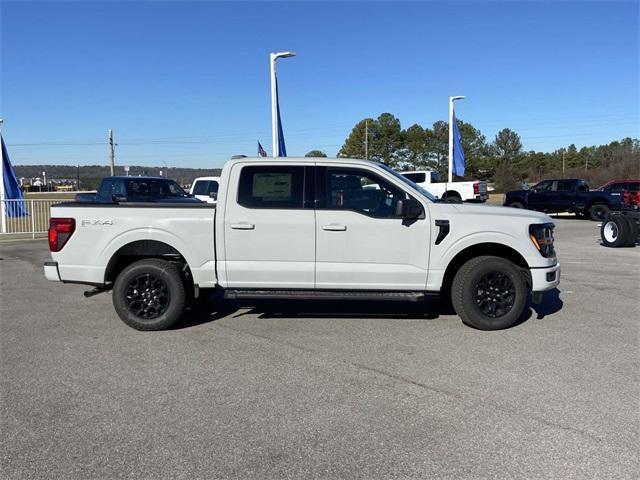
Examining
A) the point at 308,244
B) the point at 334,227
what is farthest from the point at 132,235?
the point at 334,227

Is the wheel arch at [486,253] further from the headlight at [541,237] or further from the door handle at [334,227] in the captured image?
the door handle at [334,227]

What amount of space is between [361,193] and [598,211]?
20122 mm

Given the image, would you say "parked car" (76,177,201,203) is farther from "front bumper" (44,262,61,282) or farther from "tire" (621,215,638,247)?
"tire" (621,215,638,247)

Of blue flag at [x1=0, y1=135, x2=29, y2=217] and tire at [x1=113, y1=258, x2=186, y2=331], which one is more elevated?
blue flag at [x1=0, y1=135, x2=29, y2=217]

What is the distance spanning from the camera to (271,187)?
6008mm

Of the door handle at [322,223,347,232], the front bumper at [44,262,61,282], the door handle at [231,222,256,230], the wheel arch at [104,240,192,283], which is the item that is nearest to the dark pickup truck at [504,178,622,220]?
the door handle at [322,223,347,232]

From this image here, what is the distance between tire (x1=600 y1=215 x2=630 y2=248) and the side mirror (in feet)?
34.3

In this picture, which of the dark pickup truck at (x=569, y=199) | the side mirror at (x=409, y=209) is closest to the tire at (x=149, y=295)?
the side mirror at (x=409, y=209)

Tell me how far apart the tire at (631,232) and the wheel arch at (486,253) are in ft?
31.3

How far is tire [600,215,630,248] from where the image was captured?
45.2 ft

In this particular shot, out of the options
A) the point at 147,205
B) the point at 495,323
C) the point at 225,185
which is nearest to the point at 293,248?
the point at 225,185

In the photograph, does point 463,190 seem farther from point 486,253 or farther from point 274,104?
point 486,253

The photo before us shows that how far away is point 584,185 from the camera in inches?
926

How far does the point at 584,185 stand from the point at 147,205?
22432 millimetres
